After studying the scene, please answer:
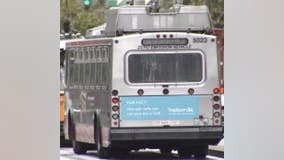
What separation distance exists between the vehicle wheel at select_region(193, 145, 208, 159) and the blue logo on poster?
43.6 inches

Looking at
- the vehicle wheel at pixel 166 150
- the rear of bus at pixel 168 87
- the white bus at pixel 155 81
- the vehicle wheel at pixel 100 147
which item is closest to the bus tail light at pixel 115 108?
the white bus at pixel 155 81

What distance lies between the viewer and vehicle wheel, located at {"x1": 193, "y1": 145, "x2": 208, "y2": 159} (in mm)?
13043

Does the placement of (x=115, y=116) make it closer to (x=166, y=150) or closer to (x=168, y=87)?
(x=168, y=87)

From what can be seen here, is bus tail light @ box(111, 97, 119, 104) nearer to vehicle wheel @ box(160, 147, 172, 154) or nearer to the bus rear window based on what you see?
the bus rear window

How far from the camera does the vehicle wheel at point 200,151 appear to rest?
1304cm

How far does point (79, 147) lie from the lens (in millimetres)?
13602

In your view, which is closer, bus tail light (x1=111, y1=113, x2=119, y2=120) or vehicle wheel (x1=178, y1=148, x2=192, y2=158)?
bus tail light (x1=111, y1=113, x2=119, y2=120)

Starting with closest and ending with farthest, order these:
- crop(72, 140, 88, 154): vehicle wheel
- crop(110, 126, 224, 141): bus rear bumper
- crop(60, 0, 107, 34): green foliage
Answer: crop(110, 126, 224, 141): bus rear bumper < crop(72, 140, 88, 154): vehicle wheel < crop(60, 0, 107, 34): green foliage

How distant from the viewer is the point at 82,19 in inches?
858

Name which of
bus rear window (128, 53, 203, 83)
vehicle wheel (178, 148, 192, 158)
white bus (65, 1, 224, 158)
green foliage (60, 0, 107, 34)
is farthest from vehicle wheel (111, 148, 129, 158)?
green foliage (60, 0, 107, 34)

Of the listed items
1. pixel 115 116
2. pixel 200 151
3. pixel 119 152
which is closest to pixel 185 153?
pixel 200 151

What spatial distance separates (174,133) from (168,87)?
2.38ft
